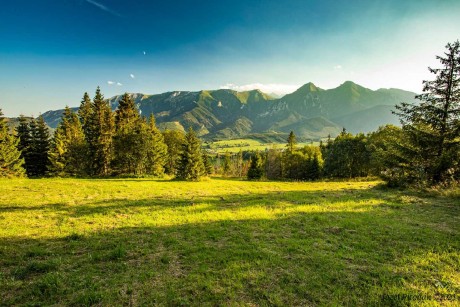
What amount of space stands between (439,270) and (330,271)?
339 centimetres

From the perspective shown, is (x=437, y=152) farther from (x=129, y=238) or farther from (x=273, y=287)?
(x=129, y=238)

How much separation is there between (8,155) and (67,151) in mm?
9238

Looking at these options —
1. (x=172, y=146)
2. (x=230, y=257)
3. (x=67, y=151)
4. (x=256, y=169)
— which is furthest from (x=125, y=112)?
(x=230, y=257)

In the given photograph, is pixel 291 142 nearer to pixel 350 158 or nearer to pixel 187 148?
pixel 350 158

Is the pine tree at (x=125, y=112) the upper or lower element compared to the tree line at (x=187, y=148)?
upper

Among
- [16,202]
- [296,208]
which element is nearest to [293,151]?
[296,208]

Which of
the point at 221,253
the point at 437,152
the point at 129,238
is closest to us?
the point at 221,253

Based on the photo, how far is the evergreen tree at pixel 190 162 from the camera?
46.6 meters

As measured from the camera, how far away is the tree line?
22781mm

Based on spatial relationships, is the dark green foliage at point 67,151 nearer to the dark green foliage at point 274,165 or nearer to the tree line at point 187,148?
the tree line at point 187,148

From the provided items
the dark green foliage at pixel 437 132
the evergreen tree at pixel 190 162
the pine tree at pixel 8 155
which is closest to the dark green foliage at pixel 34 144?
the pine tree at pixel 8 155

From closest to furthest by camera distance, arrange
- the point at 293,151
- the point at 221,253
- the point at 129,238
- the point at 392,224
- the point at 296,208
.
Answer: the point at 221,253 < the point at 129,238 < the point at 392,224 < the point at 296,208 < the point at 293,151

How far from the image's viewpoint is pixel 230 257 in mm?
8125

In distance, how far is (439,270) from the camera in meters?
7.05
